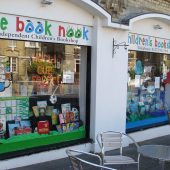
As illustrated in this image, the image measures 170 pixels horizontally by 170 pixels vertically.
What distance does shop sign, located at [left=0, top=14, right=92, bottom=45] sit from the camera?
6387 millimetres

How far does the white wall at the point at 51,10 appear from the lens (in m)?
6.35

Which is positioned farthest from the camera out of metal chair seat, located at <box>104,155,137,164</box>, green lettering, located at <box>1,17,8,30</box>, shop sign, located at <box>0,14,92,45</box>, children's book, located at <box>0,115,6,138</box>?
children's book, located at <box>0,115,6,138</box>

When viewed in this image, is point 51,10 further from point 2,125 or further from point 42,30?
point 2,125

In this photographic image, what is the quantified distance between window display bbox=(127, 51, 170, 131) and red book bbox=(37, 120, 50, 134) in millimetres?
2355

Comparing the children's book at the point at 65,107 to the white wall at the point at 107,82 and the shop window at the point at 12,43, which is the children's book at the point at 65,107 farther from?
the shop window at the point at 12,43

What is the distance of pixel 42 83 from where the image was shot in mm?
7426

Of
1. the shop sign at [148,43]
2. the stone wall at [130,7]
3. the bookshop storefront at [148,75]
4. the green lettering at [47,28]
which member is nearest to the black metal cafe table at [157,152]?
the green lettering at [47,28]

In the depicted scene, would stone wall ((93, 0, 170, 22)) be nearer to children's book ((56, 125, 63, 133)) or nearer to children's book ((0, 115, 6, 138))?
children's book ((56, 125, 63, 133))

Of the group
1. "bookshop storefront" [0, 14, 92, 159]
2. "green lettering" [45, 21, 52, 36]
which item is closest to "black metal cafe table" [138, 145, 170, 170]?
"bookshop storefront" [0, 14, 92, 159]

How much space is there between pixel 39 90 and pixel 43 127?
701 millimetres

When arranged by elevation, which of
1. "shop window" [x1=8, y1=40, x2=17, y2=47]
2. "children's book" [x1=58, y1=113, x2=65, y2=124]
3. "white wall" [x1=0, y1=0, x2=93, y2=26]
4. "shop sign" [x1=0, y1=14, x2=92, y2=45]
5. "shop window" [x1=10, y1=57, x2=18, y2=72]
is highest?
"white wall" [x1=0, y1=0, x2=93, y2=26]

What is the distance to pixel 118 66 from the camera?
27.0 feet

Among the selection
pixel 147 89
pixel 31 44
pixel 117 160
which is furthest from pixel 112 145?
pixel 147 89

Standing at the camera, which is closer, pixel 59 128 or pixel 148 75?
pixel 59 128
